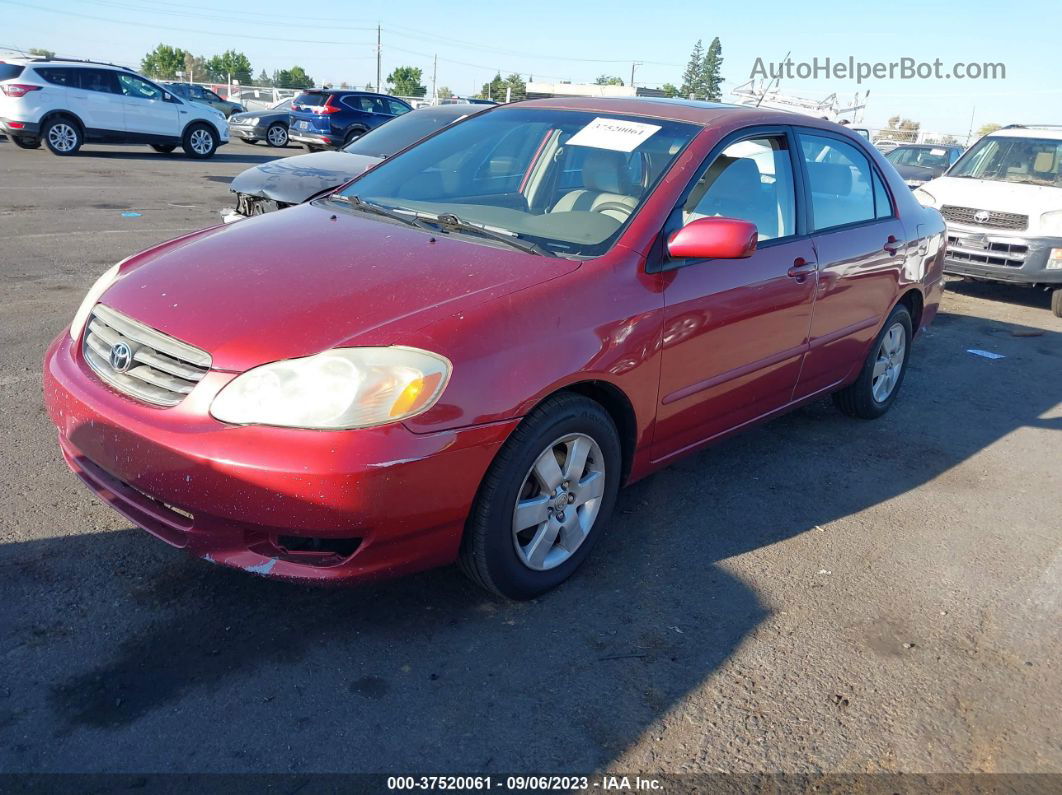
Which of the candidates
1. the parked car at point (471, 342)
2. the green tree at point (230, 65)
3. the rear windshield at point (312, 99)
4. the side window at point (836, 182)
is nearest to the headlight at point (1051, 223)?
the side window at point (836, 182)

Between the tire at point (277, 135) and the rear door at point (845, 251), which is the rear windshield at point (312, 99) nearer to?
the tire at point (277, 135)

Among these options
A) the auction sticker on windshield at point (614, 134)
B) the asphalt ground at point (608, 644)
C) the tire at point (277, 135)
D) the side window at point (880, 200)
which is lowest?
the asphalt ground at point (608, 644)

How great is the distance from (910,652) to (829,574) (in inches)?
20.2

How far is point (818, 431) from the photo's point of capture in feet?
16.8

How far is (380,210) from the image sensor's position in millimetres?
3752

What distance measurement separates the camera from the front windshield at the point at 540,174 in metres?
3.45

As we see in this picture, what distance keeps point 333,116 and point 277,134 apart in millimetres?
2945

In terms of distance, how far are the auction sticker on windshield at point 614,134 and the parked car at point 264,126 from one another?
21.9m

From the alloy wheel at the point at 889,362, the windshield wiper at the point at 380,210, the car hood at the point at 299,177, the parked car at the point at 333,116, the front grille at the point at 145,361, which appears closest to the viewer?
the front grille at the point at 145,361

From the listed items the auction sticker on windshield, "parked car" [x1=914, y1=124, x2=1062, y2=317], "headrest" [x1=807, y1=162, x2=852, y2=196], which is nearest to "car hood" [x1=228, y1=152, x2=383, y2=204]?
the auction sticker on windshield

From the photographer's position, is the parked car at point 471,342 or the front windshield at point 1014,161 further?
the front windshield at point 1014,161

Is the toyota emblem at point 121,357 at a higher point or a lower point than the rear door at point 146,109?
lower

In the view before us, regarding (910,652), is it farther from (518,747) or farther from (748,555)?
(518,747)

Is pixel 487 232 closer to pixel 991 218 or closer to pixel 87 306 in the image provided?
pixel 87 306
